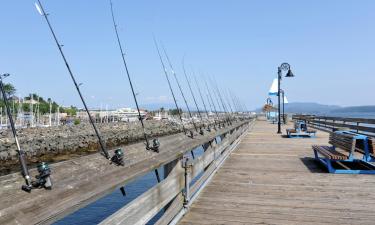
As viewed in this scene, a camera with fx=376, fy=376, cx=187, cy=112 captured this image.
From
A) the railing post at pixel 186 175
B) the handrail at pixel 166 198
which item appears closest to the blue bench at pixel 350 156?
the handrail at pixel 166 198

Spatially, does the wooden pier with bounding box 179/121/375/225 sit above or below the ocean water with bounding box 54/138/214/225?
above

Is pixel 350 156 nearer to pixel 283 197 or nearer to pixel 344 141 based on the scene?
pixel 344 141

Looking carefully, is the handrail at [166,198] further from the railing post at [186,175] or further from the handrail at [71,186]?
the handrail at [71,186]

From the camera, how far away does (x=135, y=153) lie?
453 centimetres

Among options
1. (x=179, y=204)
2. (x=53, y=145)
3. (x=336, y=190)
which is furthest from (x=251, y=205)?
(x=53, y=145)

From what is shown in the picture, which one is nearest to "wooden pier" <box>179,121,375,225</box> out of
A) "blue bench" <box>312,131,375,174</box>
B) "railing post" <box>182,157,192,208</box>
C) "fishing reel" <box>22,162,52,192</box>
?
"railing post" <box>182,157,192,208</box>

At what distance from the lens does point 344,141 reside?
30.5ft

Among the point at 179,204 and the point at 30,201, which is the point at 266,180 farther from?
the point at 30,201

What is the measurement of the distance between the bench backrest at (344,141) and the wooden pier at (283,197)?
0.71 metres

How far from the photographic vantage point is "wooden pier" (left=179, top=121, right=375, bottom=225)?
17.6 ft

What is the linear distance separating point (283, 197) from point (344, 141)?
356 centimetres

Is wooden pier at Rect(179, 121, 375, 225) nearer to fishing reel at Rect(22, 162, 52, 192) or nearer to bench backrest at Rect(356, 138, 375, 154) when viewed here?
bench backrest at Rect(356, 138, 375, 154)

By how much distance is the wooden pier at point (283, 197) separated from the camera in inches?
212

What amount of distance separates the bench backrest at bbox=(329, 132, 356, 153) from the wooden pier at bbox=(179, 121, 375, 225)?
2.34 ft
